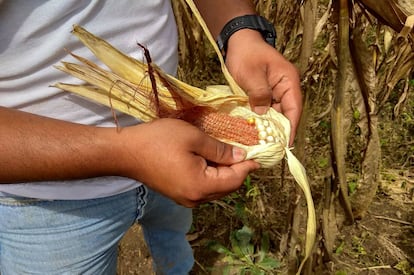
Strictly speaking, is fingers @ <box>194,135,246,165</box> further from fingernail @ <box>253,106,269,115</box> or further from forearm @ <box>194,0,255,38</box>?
forearm @ <box>194,0,255,38</box>

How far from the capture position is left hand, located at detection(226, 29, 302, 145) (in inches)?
36.1

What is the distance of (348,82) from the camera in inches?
48.5

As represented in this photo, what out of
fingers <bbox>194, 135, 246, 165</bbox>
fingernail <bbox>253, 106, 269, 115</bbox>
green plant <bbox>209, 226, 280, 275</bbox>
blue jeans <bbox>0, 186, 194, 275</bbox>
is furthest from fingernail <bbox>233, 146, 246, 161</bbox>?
green plant <bbox>209, 226, 280, 275</bbox>

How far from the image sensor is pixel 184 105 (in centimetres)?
92

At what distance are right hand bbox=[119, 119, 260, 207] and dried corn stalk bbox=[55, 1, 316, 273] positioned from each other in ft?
0.34

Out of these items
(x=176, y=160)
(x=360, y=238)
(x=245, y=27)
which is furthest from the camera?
(x=360, y=238)

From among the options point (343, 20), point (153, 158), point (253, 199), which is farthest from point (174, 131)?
point (253, 199)

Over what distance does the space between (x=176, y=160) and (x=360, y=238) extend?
1261 millimetres

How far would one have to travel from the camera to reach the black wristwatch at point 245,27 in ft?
3.26

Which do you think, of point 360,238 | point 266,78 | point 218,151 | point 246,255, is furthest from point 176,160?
point 360,238

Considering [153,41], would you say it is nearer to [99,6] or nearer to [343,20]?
[99,6]

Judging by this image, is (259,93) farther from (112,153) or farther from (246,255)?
(246,255)

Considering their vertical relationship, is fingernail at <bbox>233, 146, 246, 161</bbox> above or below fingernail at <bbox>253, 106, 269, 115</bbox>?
below

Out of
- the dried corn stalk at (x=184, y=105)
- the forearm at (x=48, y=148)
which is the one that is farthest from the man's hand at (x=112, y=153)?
the dried corn stalk at (x=184, y=105)
